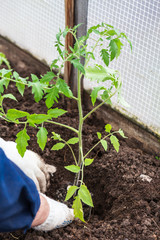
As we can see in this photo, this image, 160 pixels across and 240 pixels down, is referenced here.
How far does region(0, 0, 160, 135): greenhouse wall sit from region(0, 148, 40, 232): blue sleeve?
2.90ft

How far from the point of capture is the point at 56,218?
1297mm

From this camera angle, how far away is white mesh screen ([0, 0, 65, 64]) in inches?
77.7

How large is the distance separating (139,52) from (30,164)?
803 millimetres

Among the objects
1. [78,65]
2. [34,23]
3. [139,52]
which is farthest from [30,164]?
[34,23]

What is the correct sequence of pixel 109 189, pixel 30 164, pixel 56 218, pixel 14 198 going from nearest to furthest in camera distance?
pixel 14 198, pixel 56 218, pixel 30 164, pixel 109 189

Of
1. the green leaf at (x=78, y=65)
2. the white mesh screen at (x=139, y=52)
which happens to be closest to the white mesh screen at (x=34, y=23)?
the white mesh screen at (x=139, y=52)

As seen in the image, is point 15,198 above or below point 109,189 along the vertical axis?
above

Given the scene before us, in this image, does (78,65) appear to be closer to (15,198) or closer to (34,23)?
(15,198)

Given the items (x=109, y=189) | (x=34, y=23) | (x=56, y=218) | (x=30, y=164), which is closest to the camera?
(x=56, y=218)

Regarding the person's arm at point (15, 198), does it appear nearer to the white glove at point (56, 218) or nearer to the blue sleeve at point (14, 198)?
the blue sleeve at point (14, 198)

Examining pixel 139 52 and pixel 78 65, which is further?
pixel 139 52

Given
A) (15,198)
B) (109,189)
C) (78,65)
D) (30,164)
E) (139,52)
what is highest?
(78,65)

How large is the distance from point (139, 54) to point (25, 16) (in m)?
1.03

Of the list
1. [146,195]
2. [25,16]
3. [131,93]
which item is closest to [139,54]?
[131,93]
